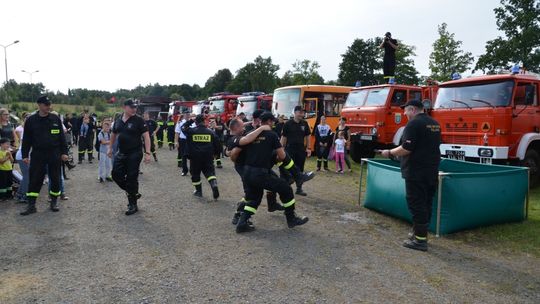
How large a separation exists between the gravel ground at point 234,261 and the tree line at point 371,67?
27.8ft

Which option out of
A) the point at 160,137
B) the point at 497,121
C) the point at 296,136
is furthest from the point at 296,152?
the point at 160,137

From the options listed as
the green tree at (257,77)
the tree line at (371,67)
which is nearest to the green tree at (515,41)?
the tree line at (371,67)

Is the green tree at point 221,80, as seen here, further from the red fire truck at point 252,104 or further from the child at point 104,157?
the child at point 104,157

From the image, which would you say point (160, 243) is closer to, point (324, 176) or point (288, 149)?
point (288, 149)

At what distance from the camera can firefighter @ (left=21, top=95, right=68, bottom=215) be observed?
715 cm

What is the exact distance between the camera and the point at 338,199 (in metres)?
8.48

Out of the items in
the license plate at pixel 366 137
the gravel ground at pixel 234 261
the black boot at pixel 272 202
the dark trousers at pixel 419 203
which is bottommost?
the gravel ground at pixel 234 261

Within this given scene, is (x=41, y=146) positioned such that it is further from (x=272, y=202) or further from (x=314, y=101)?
(x=314, y=101)

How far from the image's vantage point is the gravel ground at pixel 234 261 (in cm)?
402

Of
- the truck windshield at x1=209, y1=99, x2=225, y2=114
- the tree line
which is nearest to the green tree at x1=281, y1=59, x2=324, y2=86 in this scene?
the tree line

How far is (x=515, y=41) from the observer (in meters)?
34.6

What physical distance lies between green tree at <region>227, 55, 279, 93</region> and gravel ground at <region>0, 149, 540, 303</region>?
65583 millimetres

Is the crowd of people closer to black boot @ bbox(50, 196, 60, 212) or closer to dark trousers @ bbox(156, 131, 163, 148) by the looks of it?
black boot @ bbox(50, 196, 60, 212)

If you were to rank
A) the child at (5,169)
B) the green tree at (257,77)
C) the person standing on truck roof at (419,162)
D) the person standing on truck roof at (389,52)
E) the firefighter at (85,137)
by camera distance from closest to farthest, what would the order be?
1. the person standing on truck roof at (419,162)
2. the child at (5,169)
3. the person standing on truck roof at (389,52)
4. the firefighter at (85,137)
5. the green tree at (257,77)
